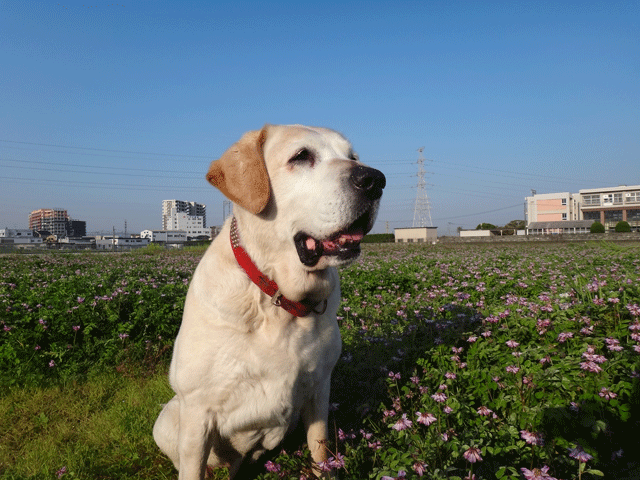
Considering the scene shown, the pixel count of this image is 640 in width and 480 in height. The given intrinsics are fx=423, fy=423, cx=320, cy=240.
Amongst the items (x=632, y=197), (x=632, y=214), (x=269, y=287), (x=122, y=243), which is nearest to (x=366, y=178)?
(x=269, y=287)

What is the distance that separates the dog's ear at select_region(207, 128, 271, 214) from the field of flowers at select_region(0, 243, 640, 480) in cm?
136

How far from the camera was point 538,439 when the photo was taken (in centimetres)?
201

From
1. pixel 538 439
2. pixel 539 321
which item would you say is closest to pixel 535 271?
pixel 539 321

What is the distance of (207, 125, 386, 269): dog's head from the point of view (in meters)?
2.03

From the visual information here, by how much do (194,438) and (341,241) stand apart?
1.27 m

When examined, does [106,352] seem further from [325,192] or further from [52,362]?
[325,192]

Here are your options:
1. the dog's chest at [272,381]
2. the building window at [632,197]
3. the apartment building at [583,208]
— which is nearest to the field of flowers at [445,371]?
the dog's chest at [272,381]

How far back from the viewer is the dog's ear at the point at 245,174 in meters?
2.17

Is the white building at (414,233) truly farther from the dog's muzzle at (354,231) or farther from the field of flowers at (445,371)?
the dog's muzzle at (354,231)

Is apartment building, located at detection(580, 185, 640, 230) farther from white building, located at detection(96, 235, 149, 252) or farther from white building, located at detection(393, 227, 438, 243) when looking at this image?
white building, located at detection(96, 235, 149, 252)

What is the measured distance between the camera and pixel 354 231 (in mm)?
2135

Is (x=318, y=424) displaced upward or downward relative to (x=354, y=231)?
downward

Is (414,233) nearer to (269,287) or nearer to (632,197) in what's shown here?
(269,287)

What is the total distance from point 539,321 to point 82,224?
21715 cm
